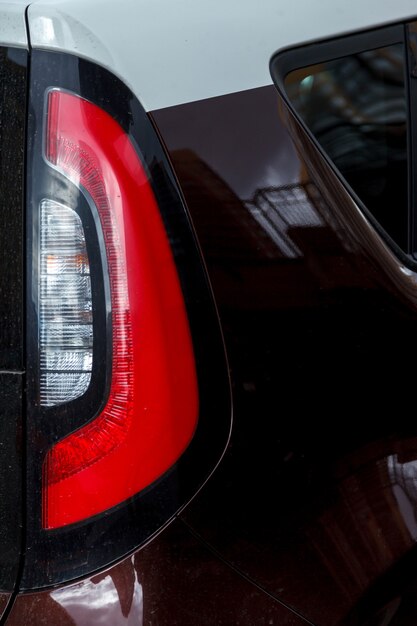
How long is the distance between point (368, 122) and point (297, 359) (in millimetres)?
519

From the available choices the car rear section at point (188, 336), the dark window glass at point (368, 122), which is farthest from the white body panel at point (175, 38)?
the dark window glass at point (368, 122)

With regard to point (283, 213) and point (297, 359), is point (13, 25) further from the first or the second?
point (297, 359)

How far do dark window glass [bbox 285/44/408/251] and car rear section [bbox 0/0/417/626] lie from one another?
4 cm

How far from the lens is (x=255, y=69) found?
1.18 m

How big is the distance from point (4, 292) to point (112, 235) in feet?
0.67

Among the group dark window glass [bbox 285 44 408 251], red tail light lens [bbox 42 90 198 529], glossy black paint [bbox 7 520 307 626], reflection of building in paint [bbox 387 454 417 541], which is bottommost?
glossy black paint [bbox 7 520 307 626]

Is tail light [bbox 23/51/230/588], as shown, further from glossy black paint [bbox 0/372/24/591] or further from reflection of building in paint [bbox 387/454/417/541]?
reflection of building in paint [bbox 387/454/417/541]

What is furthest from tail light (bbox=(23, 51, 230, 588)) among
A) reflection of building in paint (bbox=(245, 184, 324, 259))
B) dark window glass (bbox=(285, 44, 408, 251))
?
dark window glass (bbox=(285, 44, 408, 251))

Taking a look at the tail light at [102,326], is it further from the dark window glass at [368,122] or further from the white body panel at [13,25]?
the dark window glass at [368,122]

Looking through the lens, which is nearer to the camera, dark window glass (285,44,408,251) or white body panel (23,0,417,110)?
white body panel (23,0,417,110)

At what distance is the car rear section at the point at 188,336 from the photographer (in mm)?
1116

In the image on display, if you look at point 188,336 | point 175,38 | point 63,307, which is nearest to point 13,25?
point 175,38

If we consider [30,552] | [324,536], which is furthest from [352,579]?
[30,552]

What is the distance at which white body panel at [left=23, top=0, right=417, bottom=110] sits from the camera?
114 cm
